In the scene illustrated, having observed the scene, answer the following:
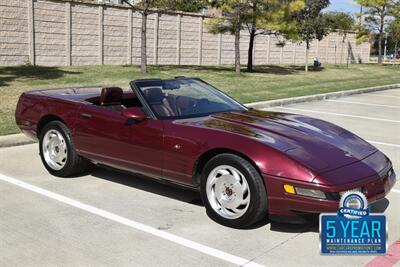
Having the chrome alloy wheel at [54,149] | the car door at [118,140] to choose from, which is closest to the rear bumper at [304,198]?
the car door at [118,140]

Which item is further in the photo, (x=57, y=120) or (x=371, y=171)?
(x=57, y=120)

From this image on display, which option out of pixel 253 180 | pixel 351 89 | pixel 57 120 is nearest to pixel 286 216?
pixel 253 180

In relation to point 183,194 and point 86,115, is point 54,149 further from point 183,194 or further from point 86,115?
point 183,194

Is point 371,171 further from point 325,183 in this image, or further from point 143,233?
point 143,233

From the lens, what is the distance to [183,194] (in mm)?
5465

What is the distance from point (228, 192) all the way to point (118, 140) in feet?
4.73

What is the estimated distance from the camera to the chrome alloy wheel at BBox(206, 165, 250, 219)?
14.4 feet

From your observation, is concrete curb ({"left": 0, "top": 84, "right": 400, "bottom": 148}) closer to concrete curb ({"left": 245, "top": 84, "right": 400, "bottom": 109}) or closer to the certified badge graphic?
concrete curb ({"left": 245, "top": 84, "right": 400, "bottom": 109})

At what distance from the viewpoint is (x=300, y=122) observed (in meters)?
5.37

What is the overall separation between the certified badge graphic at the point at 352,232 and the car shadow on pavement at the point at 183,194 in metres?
0.35

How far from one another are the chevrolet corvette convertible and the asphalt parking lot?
0.25 metres

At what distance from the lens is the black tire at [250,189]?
14.0 feet

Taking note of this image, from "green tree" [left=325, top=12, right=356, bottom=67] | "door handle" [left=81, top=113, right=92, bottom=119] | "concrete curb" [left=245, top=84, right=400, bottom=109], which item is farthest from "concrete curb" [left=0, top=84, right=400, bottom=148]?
"green tree" [left=325, top=12, right=356, bottom=67]

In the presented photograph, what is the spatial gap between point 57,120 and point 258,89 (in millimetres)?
10983
